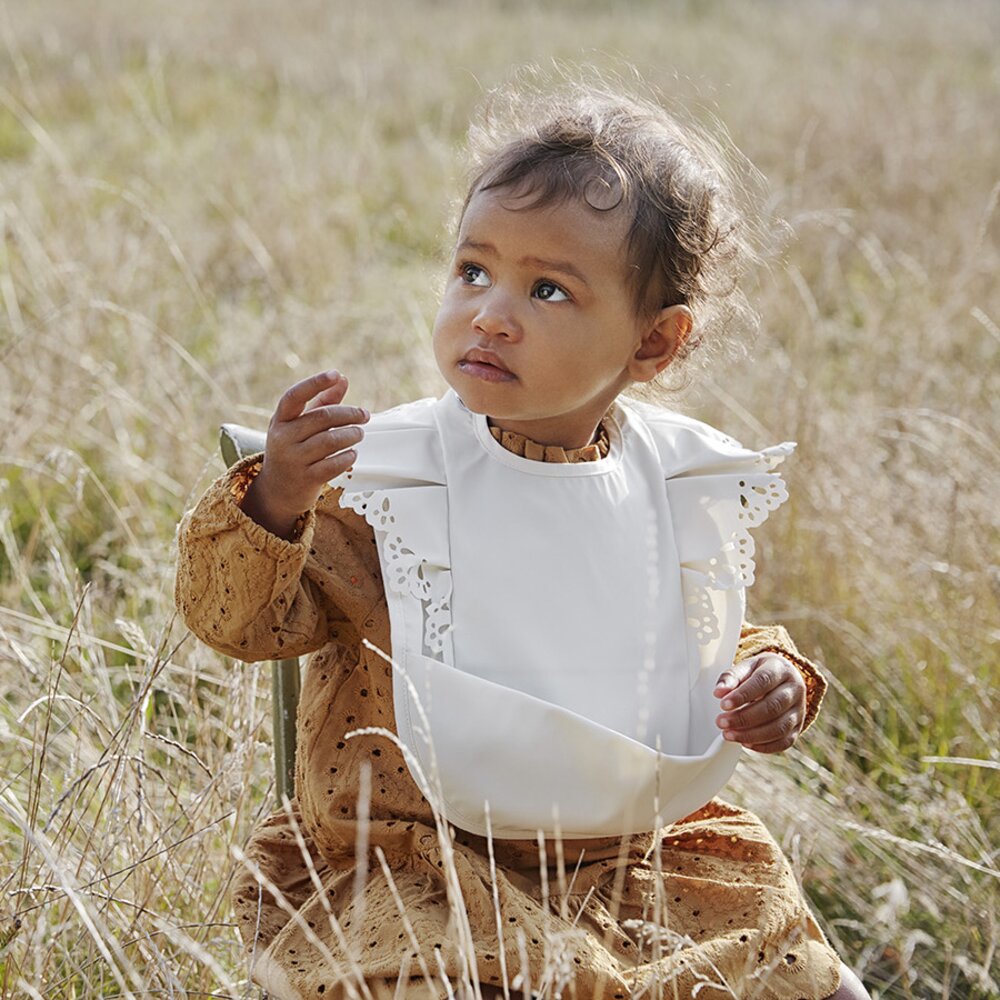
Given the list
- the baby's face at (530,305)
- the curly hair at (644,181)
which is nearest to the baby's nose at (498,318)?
the baby's face at (530,305)

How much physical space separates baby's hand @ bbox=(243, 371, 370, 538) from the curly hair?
0.36 metres

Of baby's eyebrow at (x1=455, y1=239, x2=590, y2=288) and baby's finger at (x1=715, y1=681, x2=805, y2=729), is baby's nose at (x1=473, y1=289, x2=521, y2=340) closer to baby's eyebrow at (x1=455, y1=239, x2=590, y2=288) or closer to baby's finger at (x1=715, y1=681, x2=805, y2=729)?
baby's eyebrow at (x1=455, y1=239, x2=590, y2=288)

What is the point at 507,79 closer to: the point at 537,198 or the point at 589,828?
the point at 537,198

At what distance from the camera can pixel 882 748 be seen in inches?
107

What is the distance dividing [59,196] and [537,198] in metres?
3.86

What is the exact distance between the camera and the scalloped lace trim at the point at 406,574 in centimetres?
170

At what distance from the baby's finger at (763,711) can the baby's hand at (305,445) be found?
1.83 feet

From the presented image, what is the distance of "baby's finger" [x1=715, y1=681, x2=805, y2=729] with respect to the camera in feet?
5.65

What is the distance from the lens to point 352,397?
12.1 feet

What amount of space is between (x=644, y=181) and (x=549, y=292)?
7.7 inches

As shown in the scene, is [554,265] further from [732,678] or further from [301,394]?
[732,678]

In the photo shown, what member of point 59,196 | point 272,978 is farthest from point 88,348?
point 272,978

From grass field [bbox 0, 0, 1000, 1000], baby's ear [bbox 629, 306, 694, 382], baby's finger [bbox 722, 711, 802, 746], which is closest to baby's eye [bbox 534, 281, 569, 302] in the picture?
baby's ear [bbox 629, 306, 694, 382]

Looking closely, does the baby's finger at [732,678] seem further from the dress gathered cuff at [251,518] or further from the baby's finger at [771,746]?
the dress gathered cuff at [251,518]
